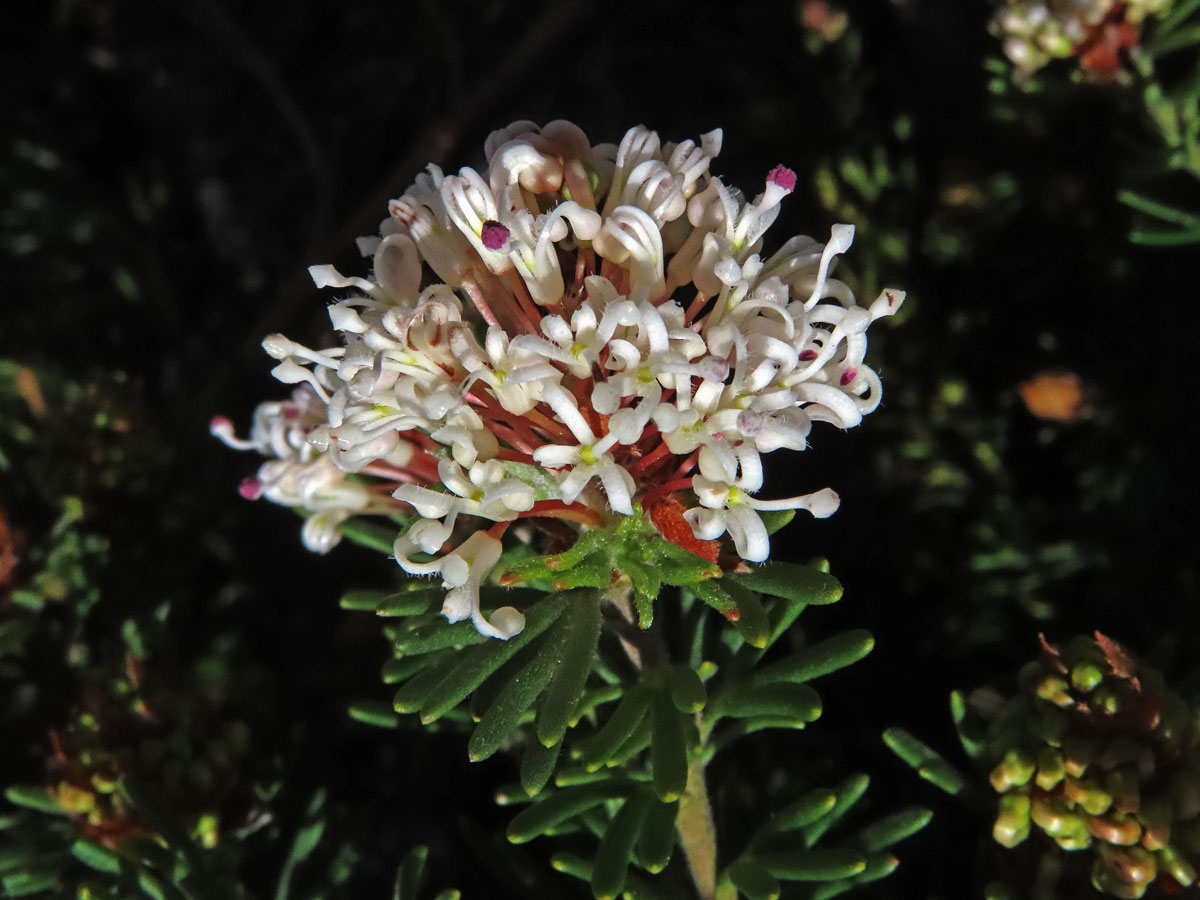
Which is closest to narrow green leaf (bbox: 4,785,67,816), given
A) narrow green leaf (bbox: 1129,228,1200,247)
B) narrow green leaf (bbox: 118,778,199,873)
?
narrow green leaf (bbox: 118,778,199,873)

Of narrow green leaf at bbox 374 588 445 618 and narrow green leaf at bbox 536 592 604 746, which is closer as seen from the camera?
narrow green leaf at bbox 536 592 604 746

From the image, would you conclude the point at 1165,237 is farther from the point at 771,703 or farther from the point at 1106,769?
the point at 771,703

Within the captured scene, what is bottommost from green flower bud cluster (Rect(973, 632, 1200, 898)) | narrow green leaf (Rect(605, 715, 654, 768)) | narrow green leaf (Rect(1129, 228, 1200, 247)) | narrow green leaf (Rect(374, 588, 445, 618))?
green flower bud cluster (Rect(973, 632, 1200, 898))

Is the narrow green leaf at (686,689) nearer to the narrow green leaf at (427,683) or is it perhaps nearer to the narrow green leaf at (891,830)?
the narrow green leaf at (427,683)

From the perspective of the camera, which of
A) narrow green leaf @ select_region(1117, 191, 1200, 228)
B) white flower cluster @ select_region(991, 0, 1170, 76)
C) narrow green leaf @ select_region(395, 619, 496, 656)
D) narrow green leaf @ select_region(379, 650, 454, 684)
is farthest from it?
white flower cluster @ select_region(991, 0, 1170, 76)

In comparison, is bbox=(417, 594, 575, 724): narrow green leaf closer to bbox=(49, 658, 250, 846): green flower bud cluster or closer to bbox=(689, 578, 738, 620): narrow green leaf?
bbox=(689, 578, 738, 620): narrow green leaf

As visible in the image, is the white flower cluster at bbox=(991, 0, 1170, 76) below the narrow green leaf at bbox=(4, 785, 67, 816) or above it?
below

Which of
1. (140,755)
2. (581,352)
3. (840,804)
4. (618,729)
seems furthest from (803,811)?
(140,755)
